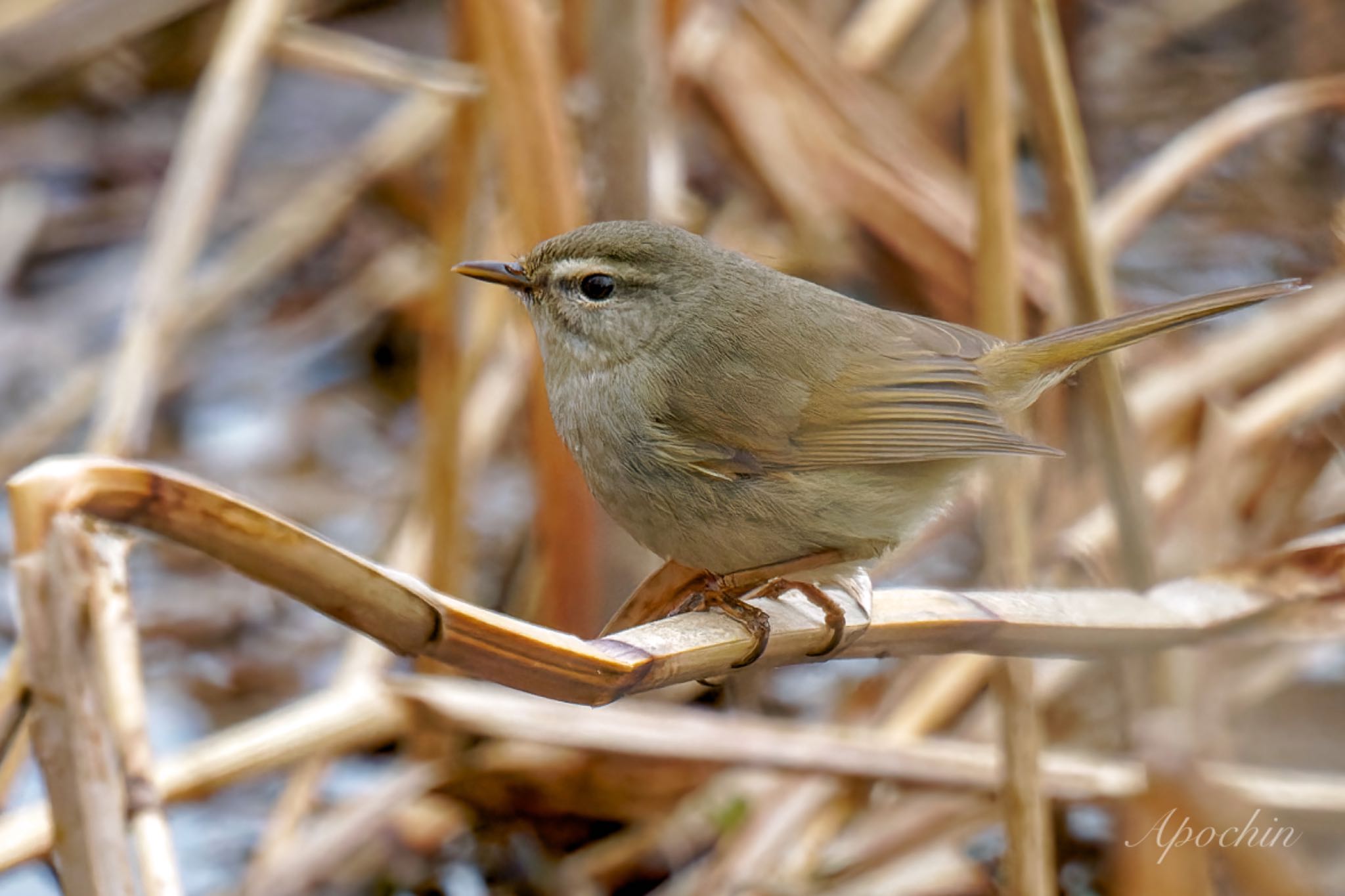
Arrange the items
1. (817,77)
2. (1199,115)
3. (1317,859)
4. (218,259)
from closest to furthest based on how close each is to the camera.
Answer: (1317,859) < (817,77) < (218,259) < (1199,115)

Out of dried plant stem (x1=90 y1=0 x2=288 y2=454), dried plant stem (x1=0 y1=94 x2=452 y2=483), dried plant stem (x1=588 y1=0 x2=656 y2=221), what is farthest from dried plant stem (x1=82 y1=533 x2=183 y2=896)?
dried plant stem (x1=0 y1=94 x2=452 y2=483)

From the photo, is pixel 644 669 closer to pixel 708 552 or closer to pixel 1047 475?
pixel 708 552

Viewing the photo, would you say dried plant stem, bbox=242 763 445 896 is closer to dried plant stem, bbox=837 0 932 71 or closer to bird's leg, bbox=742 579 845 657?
bird's leg, bbox=742 579 845 657

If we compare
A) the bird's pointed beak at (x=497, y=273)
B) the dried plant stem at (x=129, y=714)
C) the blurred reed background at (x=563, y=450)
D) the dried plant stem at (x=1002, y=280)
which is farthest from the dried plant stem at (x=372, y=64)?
the dried plant stem at (x=129, y=714)

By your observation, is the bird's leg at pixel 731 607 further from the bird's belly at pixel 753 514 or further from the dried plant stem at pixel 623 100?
the dried plant stem at pixel 623 100

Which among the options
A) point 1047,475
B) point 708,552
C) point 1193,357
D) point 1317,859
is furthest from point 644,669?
point 1193,357

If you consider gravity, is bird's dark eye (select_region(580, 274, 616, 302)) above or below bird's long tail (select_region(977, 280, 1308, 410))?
above
